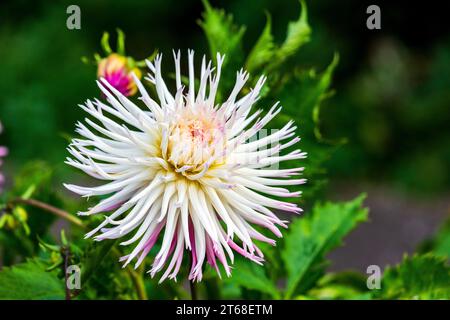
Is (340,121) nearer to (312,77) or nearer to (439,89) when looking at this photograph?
(439,89)

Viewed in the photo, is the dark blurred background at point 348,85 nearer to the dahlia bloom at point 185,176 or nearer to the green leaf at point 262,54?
the green leaf at point 262,54

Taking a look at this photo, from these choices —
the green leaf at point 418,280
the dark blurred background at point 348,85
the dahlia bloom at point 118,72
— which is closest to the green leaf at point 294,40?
the dahlia bloom at point 118,72

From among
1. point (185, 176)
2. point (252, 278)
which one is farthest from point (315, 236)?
point (185, 176)

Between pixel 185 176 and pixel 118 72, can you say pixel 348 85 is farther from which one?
pixel 185 176

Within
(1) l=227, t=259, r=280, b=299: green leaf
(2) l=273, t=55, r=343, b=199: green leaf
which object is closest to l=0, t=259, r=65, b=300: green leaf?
(1) l=227, t=259, r=280, b=299: green leaf

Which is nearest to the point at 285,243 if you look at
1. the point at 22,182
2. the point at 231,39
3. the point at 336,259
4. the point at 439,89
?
the point at 231,39

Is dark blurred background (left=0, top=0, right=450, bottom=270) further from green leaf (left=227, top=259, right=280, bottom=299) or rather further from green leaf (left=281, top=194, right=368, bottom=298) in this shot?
green leaf (left=227, top=259, right=280, bottom=299)

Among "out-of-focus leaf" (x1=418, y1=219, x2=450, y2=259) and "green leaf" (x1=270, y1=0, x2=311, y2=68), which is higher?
"green leaf" (x1=270, y1=0, x2=311, y2=68)
